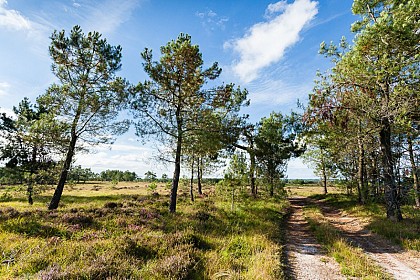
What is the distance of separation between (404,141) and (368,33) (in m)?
9.57

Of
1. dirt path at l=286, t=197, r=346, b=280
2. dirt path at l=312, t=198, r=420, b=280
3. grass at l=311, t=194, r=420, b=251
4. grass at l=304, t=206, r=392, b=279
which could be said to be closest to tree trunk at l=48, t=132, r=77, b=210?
dirt path at l=286, t=197, r=346, b=280

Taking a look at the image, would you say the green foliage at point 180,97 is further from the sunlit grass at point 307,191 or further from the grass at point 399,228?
the sunlit grass at point 307,191

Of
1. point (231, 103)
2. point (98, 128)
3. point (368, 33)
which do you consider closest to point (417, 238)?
point (368, 33)

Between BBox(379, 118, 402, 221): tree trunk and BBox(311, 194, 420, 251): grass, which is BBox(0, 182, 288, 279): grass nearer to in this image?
BBox(311, 194, 420, 251): grass

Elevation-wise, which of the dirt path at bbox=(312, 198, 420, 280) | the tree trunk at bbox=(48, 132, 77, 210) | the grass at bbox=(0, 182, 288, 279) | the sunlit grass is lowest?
the sunlit grass

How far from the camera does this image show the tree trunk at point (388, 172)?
13.8m

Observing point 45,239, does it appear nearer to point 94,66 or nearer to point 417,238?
point 94,66

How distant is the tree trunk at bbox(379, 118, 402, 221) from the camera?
13.8 m

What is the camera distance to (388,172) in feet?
45.5

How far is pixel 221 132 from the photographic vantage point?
16344 millimetres

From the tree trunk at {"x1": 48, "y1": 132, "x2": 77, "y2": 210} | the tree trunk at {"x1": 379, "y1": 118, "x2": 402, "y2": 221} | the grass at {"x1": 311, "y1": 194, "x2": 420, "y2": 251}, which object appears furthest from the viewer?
the tree trunk at {"x1": 48, "y1": 132, "x2": 77, "y2": 210}

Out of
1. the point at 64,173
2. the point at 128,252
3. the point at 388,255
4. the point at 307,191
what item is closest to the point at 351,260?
the point at 388,255

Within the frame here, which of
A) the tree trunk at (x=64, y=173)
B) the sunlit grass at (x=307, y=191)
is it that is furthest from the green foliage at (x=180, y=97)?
the sunlit grass at (x=307, y=191)

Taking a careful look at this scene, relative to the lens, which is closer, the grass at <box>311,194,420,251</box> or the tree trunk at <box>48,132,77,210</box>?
the grass at <box>311,194,420,251</box>
